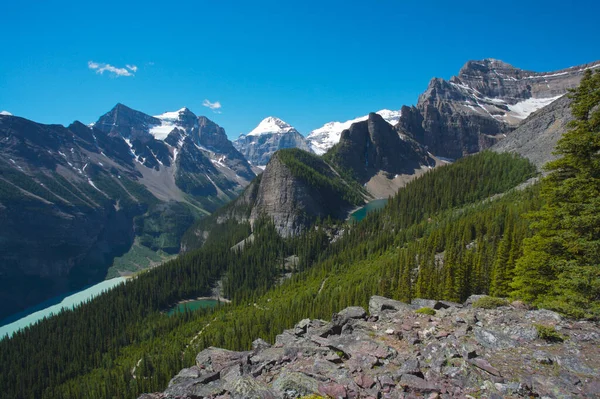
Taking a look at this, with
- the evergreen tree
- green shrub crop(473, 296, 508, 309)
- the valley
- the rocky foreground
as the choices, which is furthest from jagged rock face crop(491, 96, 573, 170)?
the rocky foreground

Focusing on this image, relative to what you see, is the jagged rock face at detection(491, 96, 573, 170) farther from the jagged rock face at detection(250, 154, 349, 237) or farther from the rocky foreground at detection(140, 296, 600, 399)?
the rocky foreground at detection(140, 296, 600, 399)

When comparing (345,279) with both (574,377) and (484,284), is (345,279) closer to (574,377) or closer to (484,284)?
(484,284)

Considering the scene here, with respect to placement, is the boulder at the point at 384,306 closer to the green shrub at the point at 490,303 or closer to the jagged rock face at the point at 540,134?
the green shrub at the point at 490,303

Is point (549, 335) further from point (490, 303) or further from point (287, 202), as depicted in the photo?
point (287, 202)

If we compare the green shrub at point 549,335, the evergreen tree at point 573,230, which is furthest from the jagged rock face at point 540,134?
the green shrub at point 549,335

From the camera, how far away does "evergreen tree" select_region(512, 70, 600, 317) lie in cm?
1673

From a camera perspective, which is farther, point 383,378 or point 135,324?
→ point 135,324

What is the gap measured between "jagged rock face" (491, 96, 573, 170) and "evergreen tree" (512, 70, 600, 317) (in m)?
123

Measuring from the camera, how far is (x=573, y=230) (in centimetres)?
1847

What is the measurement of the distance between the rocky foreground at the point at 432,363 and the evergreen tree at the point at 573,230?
1.63 meters

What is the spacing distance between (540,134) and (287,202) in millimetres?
120469

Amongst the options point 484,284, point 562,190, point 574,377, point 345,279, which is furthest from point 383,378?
point 345,279

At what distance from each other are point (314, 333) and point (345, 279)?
63.9 metres

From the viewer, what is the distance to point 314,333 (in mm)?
23422
